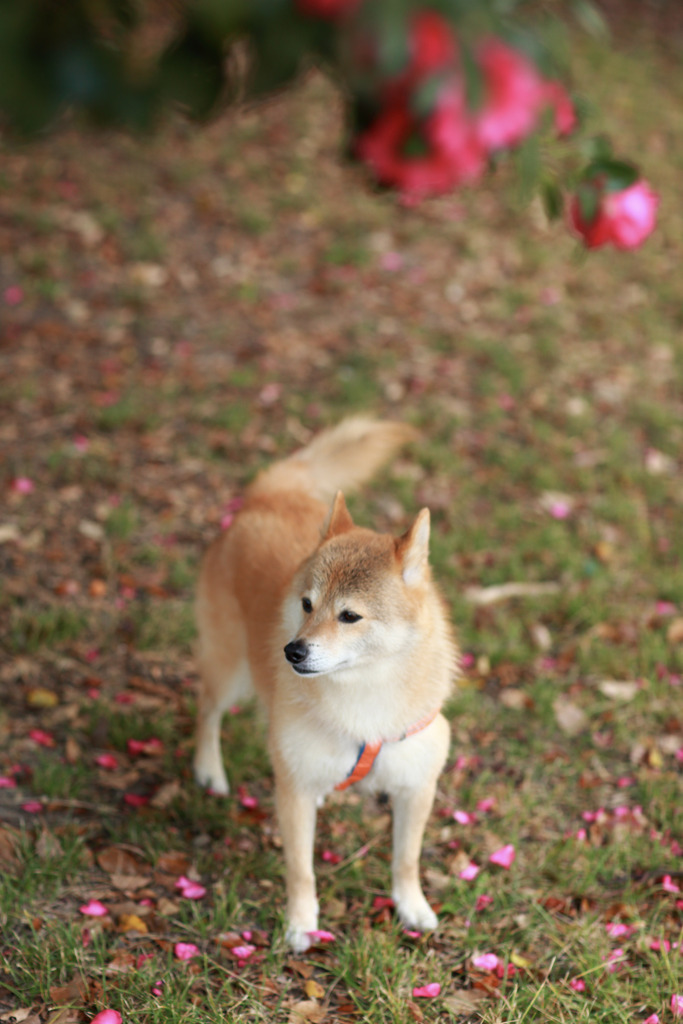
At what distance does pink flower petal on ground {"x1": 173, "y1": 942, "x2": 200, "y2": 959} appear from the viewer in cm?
282

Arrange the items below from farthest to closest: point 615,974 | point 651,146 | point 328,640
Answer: point 651,146
point 615,974
point 328,640

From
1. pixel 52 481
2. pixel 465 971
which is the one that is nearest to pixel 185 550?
pixel 52 481

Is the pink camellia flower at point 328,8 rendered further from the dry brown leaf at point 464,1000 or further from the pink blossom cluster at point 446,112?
the dry brown leaf at point 464,1000

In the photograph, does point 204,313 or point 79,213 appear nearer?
point 204,313

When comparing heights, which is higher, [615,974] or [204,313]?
[615,974]

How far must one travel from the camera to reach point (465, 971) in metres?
2.90

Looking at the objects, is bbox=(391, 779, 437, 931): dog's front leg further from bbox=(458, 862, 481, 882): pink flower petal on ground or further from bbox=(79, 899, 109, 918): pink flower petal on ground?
bbox=(79, 899, 109, 918): pink flower petal on ground

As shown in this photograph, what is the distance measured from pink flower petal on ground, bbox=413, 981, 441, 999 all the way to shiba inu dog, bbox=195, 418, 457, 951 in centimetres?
26

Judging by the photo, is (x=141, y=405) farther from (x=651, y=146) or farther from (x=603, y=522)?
(x=651, y=146)

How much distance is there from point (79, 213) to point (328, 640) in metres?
5.84

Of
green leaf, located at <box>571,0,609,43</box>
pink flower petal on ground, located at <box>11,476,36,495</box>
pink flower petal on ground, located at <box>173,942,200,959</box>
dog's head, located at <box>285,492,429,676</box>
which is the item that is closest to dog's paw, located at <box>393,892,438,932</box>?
pink flower petal on ground, located at <box>173,942,200,959</box>

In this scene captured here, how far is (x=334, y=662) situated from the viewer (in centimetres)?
258

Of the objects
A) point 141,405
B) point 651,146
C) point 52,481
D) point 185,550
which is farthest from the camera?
point 651,146

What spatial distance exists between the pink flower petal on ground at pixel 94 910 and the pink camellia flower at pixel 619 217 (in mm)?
2372
